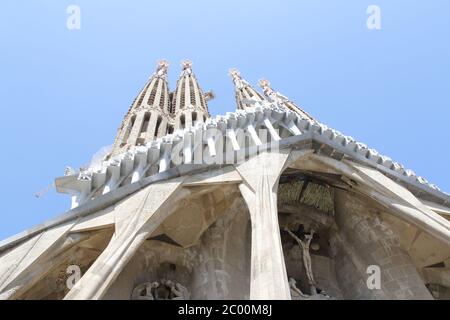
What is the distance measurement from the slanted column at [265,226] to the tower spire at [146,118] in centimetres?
1108

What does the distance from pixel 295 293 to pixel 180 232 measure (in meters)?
2.57

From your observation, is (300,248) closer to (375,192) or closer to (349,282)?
(349,282)

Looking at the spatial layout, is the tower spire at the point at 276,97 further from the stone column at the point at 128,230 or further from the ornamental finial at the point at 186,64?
the stone column at the point at 128,230

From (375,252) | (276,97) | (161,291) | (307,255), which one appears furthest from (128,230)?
(276,97)

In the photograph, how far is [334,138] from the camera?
38.0 ft

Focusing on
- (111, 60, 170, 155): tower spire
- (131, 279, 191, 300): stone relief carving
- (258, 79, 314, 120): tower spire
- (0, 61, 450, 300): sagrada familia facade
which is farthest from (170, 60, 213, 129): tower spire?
(131, 279, 191, 300): stone relief carving

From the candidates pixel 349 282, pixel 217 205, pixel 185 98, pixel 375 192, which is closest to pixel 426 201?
pixel 375 192

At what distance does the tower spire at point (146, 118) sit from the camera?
21331 mm

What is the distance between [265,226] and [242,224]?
3.25 meters

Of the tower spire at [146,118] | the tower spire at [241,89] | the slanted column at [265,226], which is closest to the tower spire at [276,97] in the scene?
the tower spire at [241,89]

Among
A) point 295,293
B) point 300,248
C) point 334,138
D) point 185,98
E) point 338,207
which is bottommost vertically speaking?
point 295,293

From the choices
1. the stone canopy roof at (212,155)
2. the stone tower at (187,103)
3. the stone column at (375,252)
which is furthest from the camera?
the stone tower at (187,103)

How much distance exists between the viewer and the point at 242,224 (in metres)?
10.5

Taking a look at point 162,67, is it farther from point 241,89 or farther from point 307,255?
point 307,255
